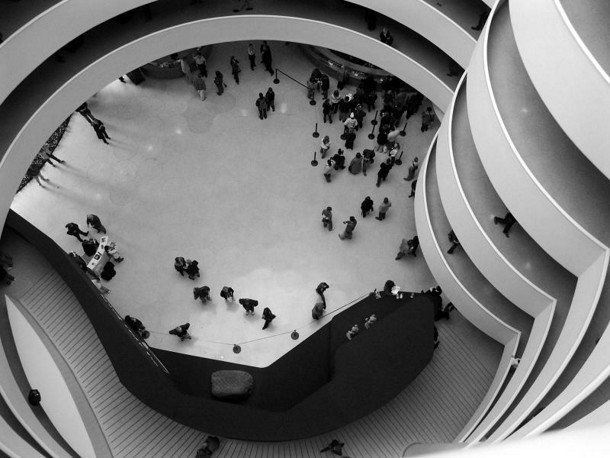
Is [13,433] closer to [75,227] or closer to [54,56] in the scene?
[75,227]

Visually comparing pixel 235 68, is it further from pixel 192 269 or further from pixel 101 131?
pixel 192 269

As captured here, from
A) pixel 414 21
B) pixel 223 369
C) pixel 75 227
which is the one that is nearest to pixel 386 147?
pixel 414 21

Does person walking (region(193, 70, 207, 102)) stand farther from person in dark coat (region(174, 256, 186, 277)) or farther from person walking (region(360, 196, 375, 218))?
person walking (region(360, 196, 375, 218))

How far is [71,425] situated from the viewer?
10852mm

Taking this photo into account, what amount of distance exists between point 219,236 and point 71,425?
7.26m

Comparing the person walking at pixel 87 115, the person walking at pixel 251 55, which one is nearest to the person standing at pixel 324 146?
the person walking at pixel 251 55

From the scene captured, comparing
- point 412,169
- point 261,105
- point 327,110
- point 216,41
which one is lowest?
point 412,169

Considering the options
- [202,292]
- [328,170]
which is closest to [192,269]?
[202,292]

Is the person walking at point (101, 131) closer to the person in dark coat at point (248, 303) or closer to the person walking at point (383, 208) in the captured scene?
the person in dark coat at point (248, 303)

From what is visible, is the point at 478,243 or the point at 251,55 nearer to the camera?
the point at 478,243

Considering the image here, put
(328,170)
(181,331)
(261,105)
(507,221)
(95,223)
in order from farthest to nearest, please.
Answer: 1. (261,105)
2. (328,170)
3. (95,223)
4. (181,331)
5. (507,221)

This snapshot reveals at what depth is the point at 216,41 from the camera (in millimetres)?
17719

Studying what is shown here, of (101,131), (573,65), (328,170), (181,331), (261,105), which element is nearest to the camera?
(573,65)

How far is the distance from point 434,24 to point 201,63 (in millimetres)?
9369
